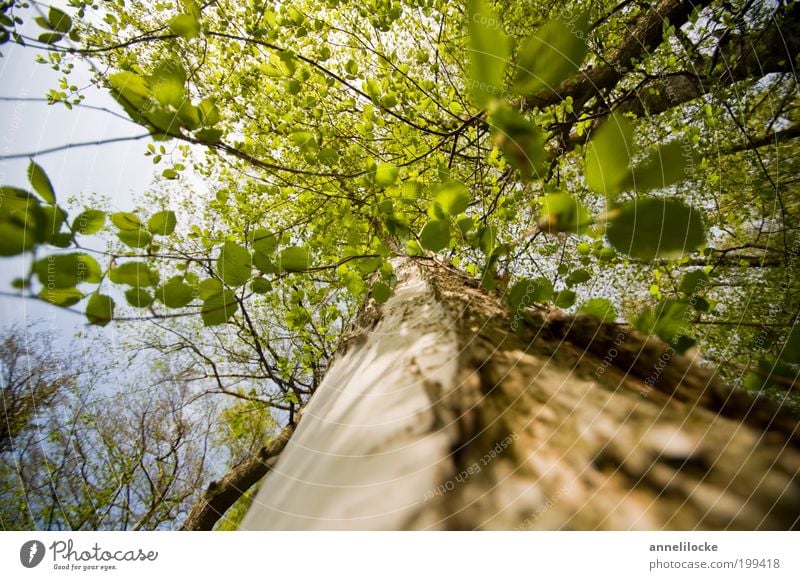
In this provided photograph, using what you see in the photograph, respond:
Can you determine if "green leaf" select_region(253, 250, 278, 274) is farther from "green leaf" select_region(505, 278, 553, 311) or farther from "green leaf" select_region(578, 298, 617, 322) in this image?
"green leaf" select_region(578, 298, 617, 322)

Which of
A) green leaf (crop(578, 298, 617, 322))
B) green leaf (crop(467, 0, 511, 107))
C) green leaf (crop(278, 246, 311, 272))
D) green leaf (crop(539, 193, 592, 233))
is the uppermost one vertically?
green leaf (crop(467, 0, 511, 107))

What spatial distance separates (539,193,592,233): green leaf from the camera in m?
0.39

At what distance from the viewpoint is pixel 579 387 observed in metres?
0.44

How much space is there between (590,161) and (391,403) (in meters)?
0.39

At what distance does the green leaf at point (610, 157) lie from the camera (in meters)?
0.31

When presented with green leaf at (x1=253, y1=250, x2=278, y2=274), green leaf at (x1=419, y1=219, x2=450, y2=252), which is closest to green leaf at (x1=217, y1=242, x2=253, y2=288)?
green leaf at (x1=253, y1=250, x2=278, y2=274)

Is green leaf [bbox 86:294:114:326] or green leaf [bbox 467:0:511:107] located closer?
green leaf [bbox 467:0:511:107]

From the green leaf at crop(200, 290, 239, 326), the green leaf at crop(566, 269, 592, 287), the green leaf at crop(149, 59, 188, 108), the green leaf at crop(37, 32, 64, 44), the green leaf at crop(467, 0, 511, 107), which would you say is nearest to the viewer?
the green leaf at crop(467, 0, 511, 107)

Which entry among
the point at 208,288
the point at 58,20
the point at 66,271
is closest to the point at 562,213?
the point at 208,288

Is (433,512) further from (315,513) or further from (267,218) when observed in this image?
(267,218)

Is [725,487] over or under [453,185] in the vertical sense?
under
